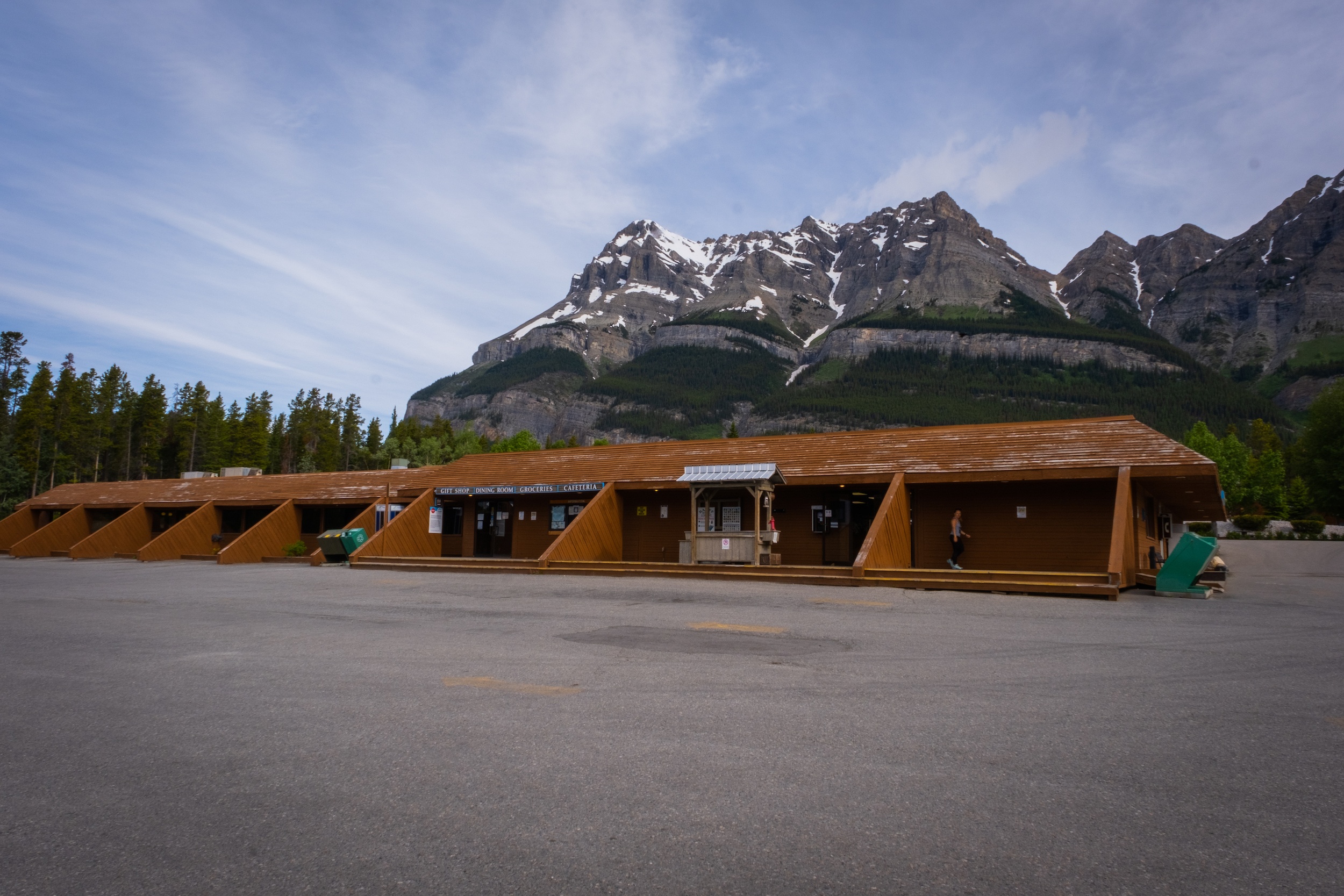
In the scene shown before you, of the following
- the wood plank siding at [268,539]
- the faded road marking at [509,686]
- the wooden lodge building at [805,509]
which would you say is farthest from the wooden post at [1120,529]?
the wood plank siding at [268,539]

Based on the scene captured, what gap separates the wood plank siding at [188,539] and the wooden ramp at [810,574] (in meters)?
12.3

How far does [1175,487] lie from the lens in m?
18.8

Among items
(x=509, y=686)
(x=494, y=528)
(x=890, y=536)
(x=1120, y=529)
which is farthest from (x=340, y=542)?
(x=1120, y=529)

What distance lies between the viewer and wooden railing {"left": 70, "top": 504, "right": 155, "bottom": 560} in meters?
32.1

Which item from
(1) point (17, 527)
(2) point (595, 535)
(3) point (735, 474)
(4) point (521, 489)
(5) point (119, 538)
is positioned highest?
(3) point (735, 474)

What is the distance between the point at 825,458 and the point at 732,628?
1173cm

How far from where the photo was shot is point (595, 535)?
21469 millimetres

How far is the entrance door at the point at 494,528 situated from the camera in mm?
27141

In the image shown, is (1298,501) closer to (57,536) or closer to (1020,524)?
(1020,524)

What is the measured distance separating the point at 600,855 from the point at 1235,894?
2.37m

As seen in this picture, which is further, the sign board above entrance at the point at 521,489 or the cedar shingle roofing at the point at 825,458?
the sign board above entrance at the point at 521,489

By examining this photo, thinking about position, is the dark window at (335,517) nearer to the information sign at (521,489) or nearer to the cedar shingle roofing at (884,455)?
the cedar shingle roofing at (884,455)

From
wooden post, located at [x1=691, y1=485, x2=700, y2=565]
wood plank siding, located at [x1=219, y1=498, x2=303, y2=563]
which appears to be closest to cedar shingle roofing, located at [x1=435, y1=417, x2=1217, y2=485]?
wooden post, located at [x1=691, y1=485, x2=700, y2=565]

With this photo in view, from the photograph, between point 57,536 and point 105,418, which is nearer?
point 57,536
